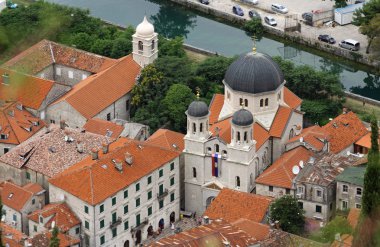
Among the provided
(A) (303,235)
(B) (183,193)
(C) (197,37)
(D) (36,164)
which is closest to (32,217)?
(D) (36,164)

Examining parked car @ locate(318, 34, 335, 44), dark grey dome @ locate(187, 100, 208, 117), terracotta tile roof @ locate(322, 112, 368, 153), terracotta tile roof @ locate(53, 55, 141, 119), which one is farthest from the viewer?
parked car @ locate(318, 34, 335, 44)

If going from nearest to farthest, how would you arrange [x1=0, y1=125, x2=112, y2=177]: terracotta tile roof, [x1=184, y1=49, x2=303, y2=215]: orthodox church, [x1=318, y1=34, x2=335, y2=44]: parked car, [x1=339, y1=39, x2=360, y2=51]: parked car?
1. [x1=184, y1=49, x2=303, y2=215]: orthodox church
2. [x1=0, y1=125, x2=112, y2=177]: terracotta tile roof
3. [x1=339, y1=39, x2=360, y2=51]: parked car
4. [x1=318, y1=34, x2=335, y2=44]: parked car

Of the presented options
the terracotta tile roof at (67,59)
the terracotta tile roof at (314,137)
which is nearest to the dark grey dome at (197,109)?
the terracotta tile roof at (314,137)

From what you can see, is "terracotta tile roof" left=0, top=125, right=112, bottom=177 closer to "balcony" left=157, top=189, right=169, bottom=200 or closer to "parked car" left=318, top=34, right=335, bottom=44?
"balcony" left=157, top=189, right=169, bottom=200

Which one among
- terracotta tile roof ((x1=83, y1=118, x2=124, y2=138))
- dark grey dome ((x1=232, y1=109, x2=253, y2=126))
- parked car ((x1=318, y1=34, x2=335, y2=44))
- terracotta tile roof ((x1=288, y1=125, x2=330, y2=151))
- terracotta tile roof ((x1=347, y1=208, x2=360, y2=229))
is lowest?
parked car ((x1=318, y1=34, x2=335, y2=44))

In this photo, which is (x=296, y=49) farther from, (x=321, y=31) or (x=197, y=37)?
(x=197, y=37)

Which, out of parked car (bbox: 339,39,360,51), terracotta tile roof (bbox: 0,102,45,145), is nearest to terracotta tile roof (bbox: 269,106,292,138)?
terracotta tile roof (bbox: 0,102,45,145)

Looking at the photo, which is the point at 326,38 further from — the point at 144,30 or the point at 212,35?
the point at 144,30
